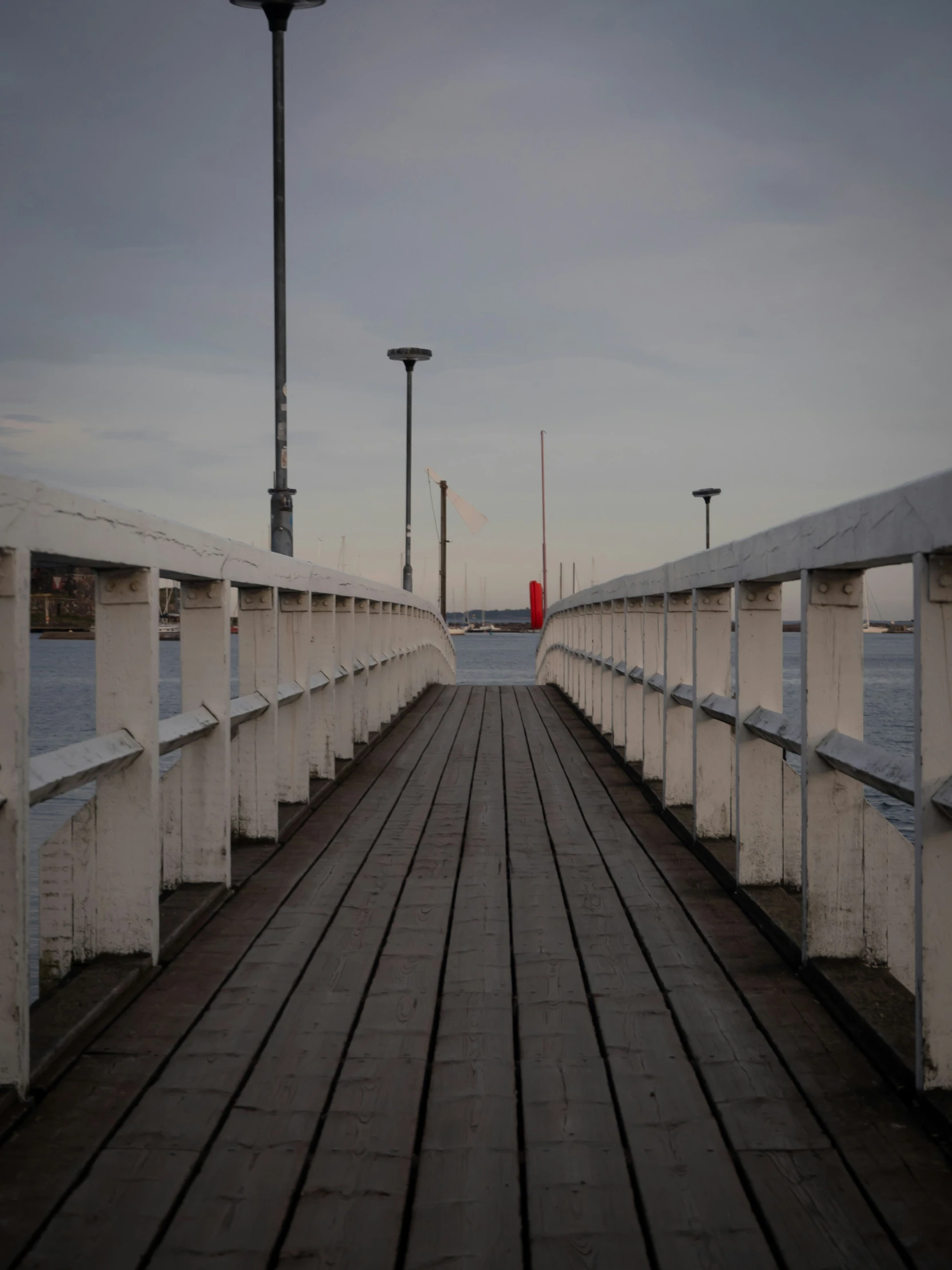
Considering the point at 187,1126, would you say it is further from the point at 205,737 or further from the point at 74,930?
the point at 205,737

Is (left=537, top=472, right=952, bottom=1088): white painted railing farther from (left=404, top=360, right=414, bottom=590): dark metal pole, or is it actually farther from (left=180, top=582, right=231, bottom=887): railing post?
(left=404, top=360, right=414, bottom=590): dark metal pole

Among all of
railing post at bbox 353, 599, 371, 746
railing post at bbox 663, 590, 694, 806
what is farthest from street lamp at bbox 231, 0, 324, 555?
railing post at bbox 663, 590, 694, 806

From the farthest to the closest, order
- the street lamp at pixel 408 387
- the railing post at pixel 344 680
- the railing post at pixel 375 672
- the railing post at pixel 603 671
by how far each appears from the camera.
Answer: the street lamp at pixel 408 387 → the railing post at pixel 375 672 → the railing post at pixel 603 671 → the railing post at pixel 344 680

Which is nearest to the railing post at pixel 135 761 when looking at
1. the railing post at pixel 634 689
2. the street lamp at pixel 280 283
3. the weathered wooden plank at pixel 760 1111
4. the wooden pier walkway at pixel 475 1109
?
the wooden pier walkway at pixel 475 1109

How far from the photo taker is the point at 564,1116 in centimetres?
261

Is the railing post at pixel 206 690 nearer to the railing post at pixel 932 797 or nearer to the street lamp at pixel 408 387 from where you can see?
the railing post at pixel 932 797

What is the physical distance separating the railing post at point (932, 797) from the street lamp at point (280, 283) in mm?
7111

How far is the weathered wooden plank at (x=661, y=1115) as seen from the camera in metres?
2.09

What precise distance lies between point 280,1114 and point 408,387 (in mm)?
19846

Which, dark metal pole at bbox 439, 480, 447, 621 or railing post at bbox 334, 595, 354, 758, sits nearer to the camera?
railing post at bbox 334, 595, 354, 758

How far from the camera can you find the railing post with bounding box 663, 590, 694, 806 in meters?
6.19

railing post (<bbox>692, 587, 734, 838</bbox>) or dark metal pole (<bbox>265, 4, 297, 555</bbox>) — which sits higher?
dark metal pole (<bbox>265, 4, 297, 555</bbox>)

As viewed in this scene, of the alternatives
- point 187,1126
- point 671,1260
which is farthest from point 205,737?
point 671,1260

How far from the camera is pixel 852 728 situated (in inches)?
135
